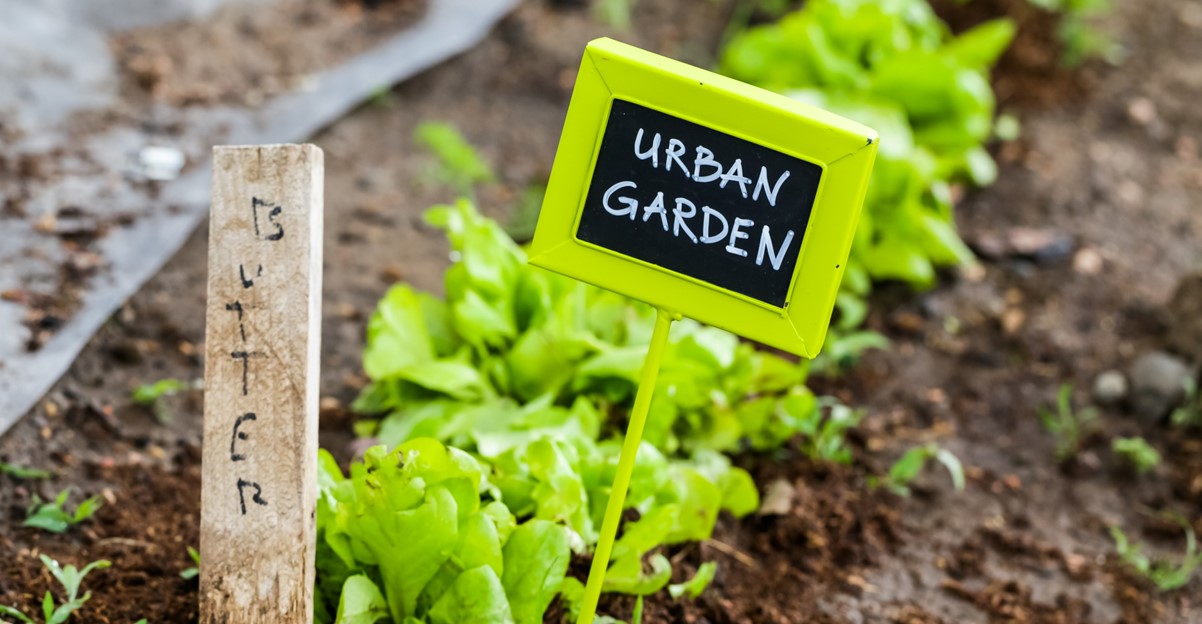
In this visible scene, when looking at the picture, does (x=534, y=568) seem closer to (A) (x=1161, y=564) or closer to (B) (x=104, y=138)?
(A) (x=1161, y=564)

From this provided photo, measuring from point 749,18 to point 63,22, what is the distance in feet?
8.80

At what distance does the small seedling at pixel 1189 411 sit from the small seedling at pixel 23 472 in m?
2.73

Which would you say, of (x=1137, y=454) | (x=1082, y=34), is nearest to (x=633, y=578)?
(x=1137, y=454)

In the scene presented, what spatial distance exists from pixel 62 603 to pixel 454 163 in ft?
6.82

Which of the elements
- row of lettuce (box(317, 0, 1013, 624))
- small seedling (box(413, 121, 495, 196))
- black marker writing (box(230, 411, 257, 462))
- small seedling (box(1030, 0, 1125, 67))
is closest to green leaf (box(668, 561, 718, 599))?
row of lettuce (box(317, 0, 1013, 624))

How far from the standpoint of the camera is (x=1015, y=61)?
4578 millimetres

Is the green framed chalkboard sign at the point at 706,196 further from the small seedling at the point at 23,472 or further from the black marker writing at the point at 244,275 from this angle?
the small seedling at the point at 23,472

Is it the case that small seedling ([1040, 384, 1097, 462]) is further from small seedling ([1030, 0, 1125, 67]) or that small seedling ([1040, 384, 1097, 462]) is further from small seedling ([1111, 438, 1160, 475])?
small seedling ([1030, 0, 1125, 67])

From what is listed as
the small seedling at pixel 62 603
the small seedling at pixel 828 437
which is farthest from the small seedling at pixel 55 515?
the small seedling at pixel 828 437

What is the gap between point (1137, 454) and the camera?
2.86 meters

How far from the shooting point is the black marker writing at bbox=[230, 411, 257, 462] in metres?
1.64

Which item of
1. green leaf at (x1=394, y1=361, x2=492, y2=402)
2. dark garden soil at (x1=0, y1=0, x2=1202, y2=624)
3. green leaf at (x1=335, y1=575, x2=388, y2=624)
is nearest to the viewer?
green leaf at (x1=335, y1=575, x2=388, y2=624)

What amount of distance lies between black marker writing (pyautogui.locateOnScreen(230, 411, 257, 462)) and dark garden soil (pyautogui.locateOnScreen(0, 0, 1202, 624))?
1.45ft

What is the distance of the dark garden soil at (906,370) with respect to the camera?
224cm
